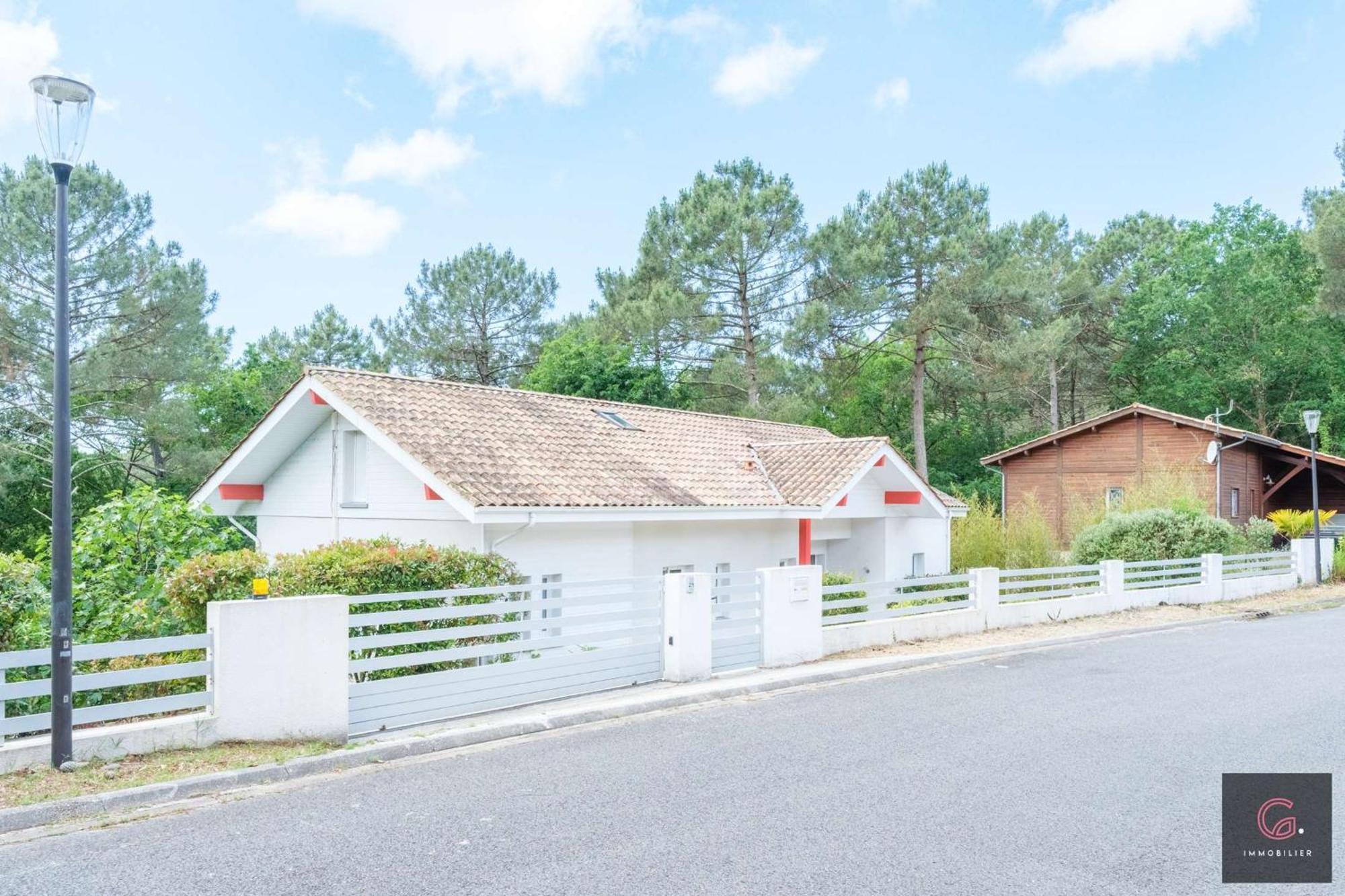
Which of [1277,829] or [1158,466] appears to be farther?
[1158,466]

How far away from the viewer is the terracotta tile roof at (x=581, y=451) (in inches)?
545

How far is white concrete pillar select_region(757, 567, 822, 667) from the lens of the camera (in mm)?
11648

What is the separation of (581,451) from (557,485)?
2.31 metres

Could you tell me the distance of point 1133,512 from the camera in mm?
22312

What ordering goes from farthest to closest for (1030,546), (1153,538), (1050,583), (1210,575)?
(1030,546) < (1153,538) < (1210,575) < (1050,583)

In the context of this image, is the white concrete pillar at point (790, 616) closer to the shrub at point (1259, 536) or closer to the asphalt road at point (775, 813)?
the asphalt road at point (775, 813)

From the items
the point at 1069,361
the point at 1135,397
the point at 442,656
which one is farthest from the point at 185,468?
the point at 1135,397

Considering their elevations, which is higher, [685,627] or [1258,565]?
[685,627]

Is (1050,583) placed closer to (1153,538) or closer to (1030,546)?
(1030,546)

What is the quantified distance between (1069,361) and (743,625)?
1638 inches

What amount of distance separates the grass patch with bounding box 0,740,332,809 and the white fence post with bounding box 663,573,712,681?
4010mm

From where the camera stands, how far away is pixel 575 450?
651 inches

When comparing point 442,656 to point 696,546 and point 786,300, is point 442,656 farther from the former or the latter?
point 786,300

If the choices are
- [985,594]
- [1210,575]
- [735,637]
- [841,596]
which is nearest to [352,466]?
[735,637]
